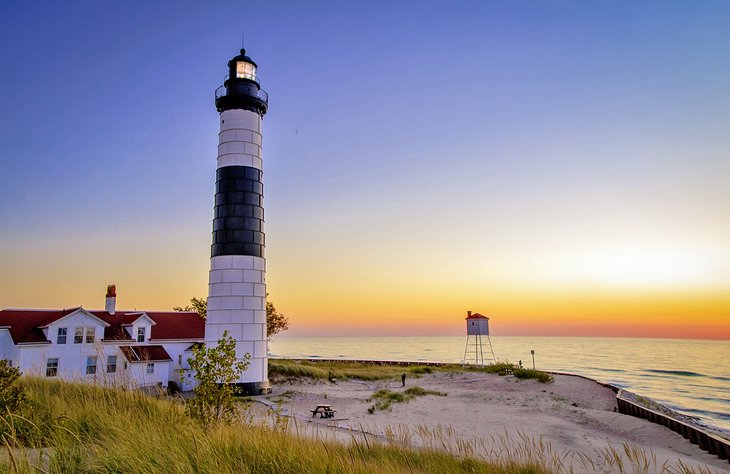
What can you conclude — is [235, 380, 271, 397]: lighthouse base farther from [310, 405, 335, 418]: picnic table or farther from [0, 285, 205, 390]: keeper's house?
[310, 405, 335, 418]: picnic table

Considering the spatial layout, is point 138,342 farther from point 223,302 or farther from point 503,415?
point 503,415

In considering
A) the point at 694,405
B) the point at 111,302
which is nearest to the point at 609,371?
the point at 694,405

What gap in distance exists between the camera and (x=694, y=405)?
109ft

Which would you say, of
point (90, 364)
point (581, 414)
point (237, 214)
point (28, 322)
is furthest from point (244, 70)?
point (581, 414)

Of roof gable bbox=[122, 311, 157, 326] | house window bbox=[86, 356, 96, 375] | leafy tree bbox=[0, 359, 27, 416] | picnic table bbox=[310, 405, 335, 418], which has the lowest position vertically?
picnic table bbox=[310, 405, 335, 418]

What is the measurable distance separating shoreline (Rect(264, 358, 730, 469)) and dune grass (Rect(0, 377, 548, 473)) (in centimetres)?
267

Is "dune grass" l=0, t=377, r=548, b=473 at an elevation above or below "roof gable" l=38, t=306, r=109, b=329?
below

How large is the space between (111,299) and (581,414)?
27.6 meters

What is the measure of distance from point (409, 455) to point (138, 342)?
25.1 m

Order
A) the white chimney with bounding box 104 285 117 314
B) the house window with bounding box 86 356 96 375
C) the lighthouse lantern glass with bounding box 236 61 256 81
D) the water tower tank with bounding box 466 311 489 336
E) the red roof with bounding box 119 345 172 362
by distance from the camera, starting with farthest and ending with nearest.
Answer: the water tower tank with bounding box 466 311 489 336 < the white chimney with bounding box 104 285 117 314 < the lighthouse lantern glass with bounding box 236 61 256 81 < the red roof with bounding box 119 345 172 362 < the house window with bounding box 86 356 96 375

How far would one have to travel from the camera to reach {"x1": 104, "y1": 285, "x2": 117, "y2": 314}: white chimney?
96.1 feet

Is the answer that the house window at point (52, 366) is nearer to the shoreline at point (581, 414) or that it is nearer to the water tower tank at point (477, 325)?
the shoreline at point (581, 414)

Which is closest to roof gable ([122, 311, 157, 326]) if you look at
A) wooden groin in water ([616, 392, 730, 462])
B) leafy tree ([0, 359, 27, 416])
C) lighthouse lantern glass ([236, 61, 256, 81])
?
lighthouse lantern glass ([236, 61, 256, 81])

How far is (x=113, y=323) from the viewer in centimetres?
2858
